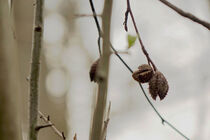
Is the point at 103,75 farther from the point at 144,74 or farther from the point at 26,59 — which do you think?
the point at 26,59

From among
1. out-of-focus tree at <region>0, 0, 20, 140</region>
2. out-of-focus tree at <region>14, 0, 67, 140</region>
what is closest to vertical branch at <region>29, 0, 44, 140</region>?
out-of-focus tree at <region>0, 0, 20, 140</region>

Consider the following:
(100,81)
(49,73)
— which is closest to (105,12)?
(100,81)

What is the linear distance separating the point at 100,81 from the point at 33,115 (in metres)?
0.24

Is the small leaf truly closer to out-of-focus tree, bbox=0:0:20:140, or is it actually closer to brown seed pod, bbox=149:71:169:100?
brown seed pod, bbox=149:71:169:100

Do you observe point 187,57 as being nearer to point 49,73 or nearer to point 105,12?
point 49,73

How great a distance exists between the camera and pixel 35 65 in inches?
19.5

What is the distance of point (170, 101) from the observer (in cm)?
495

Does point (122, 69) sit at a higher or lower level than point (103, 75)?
lower

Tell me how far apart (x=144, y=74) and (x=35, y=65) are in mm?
178

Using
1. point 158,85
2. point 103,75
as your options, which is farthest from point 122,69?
point 103,75

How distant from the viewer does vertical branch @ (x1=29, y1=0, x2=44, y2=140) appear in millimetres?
493

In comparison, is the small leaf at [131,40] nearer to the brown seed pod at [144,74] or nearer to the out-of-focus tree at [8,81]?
the brown seed pod at [144,74]

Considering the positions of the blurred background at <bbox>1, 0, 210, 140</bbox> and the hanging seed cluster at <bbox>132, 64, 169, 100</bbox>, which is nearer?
the hanging seed cluster at <bbox>132, 64, 169, 100</bbox>

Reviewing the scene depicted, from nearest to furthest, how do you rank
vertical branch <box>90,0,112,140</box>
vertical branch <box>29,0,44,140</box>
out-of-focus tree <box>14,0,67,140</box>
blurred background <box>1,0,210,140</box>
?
1. vertical branch <box>90,0,112,140</box>
2. vertical branch <box>29,0,44,140</box>
3. out-of-focus tree <box>14,0,67,140</box>
4. blurred background <box>1,0,210,140</box>
